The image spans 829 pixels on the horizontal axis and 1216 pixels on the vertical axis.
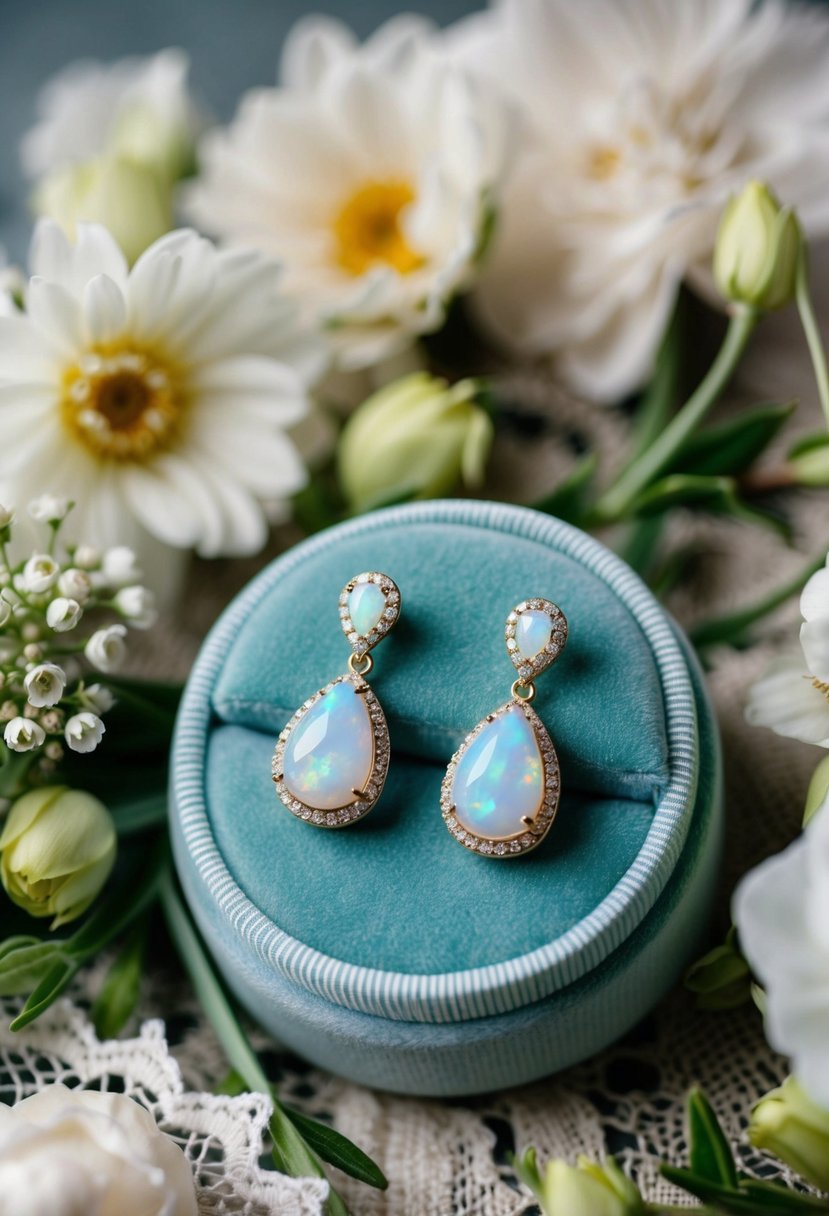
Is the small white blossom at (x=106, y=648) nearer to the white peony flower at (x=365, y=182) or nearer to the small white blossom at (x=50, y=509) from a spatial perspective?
the small white blossom at (x=50, y=509)

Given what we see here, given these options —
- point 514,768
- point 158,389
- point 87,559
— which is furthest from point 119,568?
point 514,768

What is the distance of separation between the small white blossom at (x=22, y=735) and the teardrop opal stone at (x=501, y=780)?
0.19 meters

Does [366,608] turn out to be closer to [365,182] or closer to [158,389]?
[158,389]

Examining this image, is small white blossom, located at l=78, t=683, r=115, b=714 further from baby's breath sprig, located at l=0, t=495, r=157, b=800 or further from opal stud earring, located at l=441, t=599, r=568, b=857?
opal stud earring, located at l=441, t=599, r=568, b=857

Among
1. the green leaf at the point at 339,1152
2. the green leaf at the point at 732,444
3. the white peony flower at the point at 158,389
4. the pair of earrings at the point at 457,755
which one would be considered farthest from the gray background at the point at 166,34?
the green leaf at the point at 339,1152

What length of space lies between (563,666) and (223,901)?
19 centimetres

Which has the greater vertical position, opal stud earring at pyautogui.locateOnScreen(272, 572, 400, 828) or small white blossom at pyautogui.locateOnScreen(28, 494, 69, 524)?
small white blossom at pyautogui.locateOnScreen(28, 494, 69, 524)

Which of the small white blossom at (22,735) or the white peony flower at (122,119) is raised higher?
the white peony flower at (122,119)

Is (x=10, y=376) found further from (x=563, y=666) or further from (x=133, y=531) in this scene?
(x=563, y=666)

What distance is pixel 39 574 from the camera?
1.83ft

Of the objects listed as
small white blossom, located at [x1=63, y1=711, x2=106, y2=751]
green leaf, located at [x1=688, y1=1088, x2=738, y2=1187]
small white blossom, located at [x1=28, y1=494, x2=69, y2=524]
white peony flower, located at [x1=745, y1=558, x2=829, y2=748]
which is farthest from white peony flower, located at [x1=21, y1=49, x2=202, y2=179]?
green leaf, located at [x1=688, y1=1088, x2=738, y2=1187]

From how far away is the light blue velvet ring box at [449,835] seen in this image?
52cm

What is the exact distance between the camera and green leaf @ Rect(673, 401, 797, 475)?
26.9 inches

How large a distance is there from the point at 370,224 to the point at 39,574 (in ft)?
1.20
